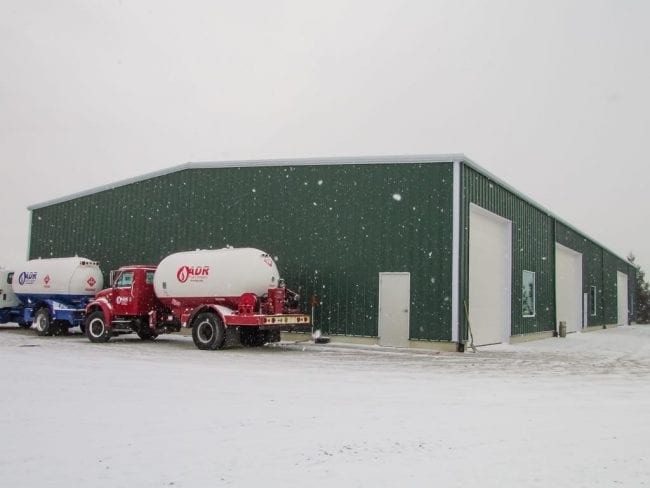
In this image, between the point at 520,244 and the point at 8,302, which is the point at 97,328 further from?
the point at 520,244

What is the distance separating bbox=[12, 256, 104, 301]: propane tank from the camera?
866 inches

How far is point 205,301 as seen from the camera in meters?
18.1

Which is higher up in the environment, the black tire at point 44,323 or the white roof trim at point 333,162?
the white roof trim at point 333,162

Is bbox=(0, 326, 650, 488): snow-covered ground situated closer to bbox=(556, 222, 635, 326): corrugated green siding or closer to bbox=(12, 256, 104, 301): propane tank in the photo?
bbox=(12, 256, 104, 301): propane tank

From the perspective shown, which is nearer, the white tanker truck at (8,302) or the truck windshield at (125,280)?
the truck windshield at (125,280)

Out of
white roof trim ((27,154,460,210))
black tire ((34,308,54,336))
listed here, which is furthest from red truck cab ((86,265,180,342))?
white roof trim ((27,154,460,210))

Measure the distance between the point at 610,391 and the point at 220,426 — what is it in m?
7.06

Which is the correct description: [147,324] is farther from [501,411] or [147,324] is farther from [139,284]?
[501,411]

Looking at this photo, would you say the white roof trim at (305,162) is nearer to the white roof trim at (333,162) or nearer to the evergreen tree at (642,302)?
the white roof trim at (333,162)

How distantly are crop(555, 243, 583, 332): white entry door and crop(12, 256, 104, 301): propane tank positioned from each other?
22146 mm

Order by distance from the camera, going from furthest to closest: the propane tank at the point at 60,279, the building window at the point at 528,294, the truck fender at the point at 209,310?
the building window at the point at 528,294 < the propane tank at the point at 60,279 < the truck fender at the point at 209,310

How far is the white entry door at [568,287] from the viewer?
31.3 meters

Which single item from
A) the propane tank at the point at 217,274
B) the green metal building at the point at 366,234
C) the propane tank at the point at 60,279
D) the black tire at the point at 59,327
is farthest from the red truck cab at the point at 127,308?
the green metal building at the point at 366,234

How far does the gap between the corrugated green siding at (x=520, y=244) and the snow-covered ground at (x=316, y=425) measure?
6.37m
